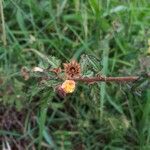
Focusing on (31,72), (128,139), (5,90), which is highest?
(31,72)

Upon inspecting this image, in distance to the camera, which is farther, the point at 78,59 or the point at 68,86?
the point at 78,59

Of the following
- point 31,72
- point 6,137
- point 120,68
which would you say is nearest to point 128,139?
point 120,68

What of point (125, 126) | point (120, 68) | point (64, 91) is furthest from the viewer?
point (120, 68)

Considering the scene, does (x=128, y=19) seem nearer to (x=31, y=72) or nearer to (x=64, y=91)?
(x=31, y=72)

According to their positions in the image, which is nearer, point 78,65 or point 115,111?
point 78,65

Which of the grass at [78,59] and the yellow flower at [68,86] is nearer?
the yellow flower at [68,86]
